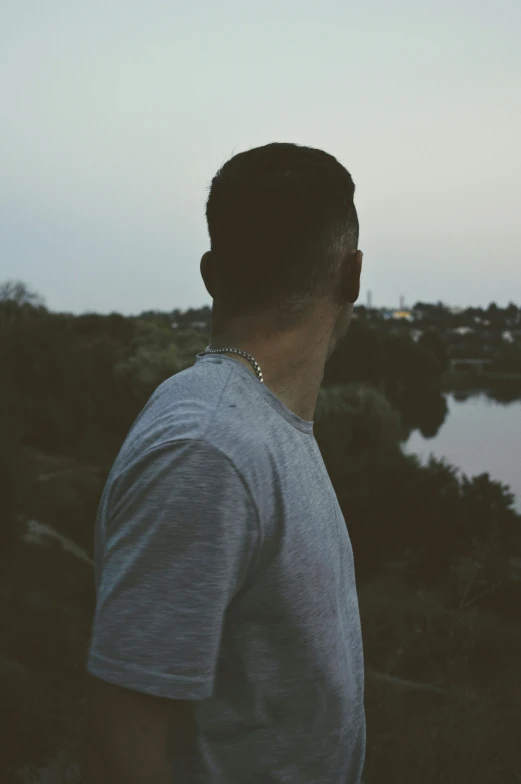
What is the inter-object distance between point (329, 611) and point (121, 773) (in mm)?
386

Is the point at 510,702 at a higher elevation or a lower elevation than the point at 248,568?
lower

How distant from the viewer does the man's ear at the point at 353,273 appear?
1.38 metres

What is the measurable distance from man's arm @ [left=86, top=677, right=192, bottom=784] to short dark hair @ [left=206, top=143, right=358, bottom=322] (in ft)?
2.06

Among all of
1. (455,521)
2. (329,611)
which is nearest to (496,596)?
(455,521)

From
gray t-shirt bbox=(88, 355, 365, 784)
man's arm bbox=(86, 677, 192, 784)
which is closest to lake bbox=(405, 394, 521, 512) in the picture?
gray t-shirt bbox=(88, 355, 365, 784)

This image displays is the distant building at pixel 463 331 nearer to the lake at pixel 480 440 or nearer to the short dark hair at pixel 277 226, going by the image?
the lake at pixel 480 440

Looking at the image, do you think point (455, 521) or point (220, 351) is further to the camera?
point (455, 521)

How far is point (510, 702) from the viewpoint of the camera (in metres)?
7.21

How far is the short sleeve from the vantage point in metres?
1.02

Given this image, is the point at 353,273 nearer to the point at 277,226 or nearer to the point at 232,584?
the point at 277,226

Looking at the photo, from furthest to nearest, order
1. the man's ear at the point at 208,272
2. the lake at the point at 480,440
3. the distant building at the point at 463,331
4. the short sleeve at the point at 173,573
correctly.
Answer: the distant building at the point at 463,331 < the lake at the point at 480,440 < the man's ear at the point at 208,272 < the short sleeve at the point at 173,573

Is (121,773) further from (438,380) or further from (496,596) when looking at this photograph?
(438,380)

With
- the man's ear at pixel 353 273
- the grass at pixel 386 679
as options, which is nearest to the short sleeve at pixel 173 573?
the grass at pixel 386 679

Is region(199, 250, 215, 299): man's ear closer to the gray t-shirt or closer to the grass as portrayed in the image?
the gray t-shirt
